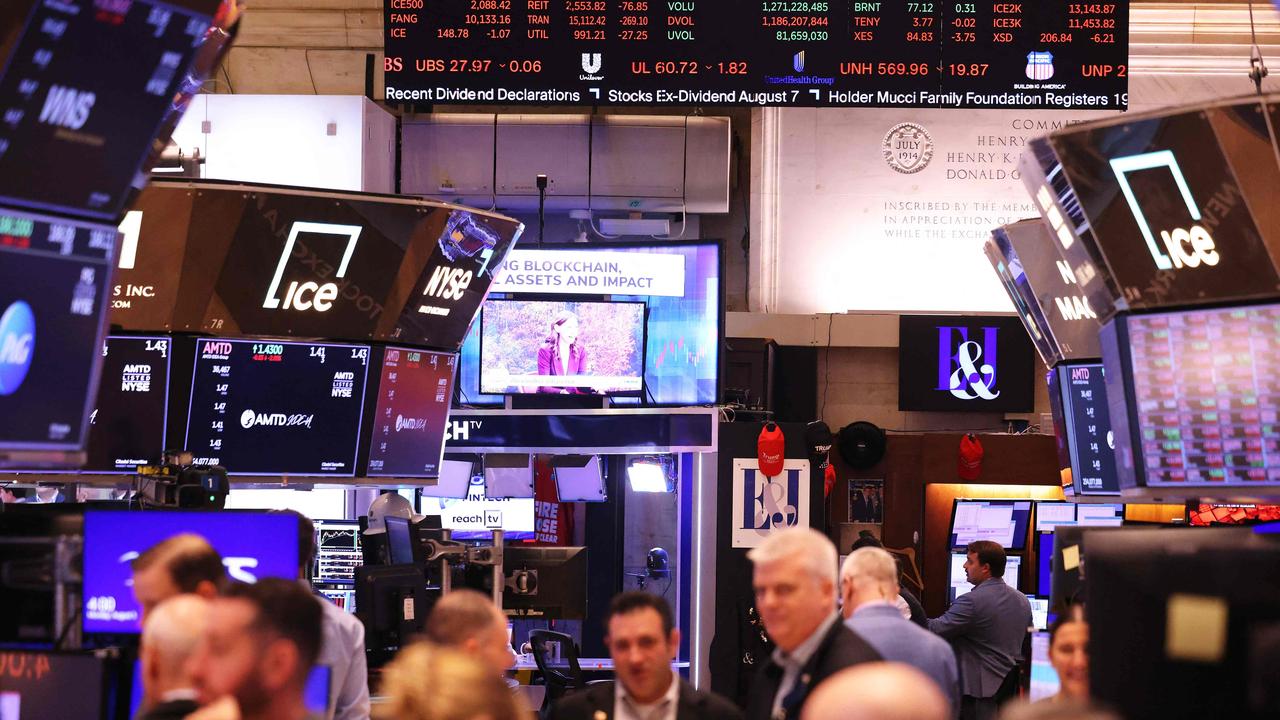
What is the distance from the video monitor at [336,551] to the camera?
36.7ft

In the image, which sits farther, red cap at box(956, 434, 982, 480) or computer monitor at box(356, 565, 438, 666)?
red cap at box(956, 434, 982, 480)

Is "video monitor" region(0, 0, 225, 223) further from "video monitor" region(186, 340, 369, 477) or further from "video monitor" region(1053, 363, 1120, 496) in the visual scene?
"video monitor" region(1053, 363, 1120, 496)

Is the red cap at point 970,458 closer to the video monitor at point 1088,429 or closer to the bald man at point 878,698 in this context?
the video monitor at point 1088,429

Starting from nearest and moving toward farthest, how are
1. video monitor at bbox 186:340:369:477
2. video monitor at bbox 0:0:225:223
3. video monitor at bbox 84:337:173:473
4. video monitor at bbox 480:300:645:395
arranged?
video monitor at bbox 0:0:225:223, video monitor at bbox 84:337:173:473, video monitor at bbox 186:340:369:477, video monitor at bbox 480:300:645:395

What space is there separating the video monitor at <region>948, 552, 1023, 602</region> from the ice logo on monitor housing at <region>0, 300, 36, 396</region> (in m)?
8.54

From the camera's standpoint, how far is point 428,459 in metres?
8.34

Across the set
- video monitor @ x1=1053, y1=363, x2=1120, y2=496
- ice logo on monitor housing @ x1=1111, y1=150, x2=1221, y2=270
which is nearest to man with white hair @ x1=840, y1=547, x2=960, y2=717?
ice logo on monitor housing @ x1=1111, y1=150, x2=1221, y2=270

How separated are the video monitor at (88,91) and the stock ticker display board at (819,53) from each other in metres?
3.98

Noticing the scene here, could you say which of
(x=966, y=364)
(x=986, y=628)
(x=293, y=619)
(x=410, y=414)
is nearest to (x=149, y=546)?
(x=293, y=619)

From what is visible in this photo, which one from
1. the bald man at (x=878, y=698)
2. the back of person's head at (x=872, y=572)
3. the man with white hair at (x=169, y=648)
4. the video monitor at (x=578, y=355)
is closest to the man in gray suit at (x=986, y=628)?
the video monitor at (x=578, y=355)

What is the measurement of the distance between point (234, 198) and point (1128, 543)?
515 centimetres

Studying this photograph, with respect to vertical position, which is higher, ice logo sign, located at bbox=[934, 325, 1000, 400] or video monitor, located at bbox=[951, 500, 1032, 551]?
ice logo sign, located at bbox=[934, 325, 1000, 400]

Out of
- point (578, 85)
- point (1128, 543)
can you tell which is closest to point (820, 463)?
point (578, 85)

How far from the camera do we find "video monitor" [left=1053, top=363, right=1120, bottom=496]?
8203mm
